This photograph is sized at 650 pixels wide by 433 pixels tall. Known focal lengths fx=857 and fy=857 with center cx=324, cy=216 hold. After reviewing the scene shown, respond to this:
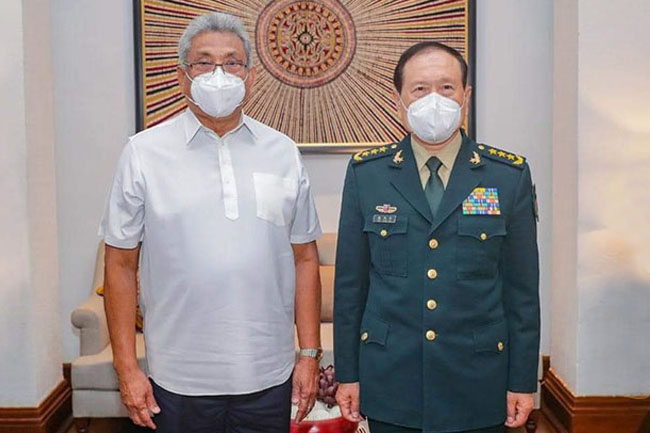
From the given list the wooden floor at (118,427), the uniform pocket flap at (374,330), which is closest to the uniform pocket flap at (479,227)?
the uniform pocket flap at (374,330)

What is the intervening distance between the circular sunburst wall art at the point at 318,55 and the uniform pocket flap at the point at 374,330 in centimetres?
224

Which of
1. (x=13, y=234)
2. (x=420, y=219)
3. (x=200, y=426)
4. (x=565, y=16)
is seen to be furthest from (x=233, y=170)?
(x=565, y=16)

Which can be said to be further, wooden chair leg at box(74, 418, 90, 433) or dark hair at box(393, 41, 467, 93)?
wooden chair leg at box(74, 418, 90, 433)

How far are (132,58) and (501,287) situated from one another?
2632 millimetres

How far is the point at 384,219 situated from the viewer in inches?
68.6

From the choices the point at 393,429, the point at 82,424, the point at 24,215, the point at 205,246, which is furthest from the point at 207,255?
the point at 82,424

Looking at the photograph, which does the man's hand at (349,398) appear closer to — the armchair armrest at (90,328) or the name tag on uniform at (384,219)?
the name tag on uniform at (384,219)

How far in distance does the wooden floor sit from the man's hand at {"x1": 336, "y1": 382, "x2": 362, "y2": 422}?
74.1 inches

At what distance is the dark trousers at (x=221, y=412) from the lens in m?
1.80

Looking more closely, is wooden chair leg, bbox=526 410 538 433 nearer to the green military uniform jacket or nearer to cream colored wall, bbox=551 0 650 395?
cream colored wall, bbox=551 0 650 395

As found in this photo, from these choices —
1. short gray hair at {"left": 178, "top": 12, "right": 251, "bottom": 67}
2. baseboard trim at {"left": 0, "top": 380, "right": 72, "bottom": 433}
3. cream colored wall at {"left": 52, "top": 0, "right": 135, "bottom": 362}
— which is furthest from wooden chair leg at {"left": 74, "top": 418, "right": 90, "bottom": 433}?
short gray hair at {"left": 178, "top": 12, "right": 251, "bottom": 67}

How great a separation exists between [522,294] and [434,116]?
41cm

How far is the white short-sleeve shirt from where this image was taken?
178cm

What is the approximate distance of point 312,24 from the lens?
3918 millimetres
